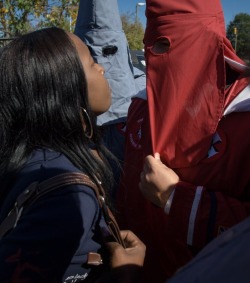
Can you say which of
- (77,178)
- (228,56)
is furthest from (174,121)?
(77,178)

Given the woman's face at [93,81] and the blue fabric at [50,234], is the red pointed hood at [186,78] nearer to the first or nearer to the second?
the woman's face at [93,81]

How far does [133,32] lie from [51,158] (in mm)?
29213

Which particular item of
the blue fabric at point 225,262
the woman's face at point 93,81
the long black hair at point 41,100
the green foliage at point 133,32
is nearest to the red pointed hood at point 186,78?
the woman's face at point 93,81

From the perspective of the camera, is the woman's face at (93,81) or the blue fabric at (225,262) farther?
the woman's face at (93,81)

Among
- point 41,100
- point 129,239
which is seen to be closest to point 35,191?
point 41,100

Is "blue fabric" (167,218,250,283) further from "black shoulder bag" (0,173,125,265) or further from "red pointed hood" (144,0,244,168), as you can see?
"red pointed hood" (144,0,244,168)

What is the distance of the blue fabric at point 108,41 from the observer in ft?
7.80

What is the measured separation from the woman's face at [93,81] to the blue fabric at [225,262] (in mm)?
946

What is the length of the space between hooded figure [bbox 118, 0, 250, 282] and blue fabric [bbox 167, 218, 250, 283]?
746 millimetres

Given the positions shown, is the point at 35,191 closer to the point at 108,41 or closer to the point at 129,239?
the point at 129,239

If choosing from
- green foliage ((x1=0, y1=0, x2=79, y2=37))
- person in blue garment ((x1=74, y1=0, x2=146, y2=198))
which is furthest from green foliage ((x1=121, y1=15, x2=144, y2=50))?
person in blue garment ((x1=74, y1=0, x2=146, y2=198))

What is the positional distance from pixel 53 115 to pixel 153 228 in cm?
62

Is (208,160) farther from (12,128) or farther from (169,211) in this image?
(12,128)

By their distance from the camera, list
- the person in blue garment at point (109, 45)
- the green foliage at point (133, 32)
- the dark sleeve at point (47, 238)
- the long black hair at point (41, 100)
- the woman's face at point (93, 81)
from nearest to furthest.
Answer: the dark sleeve at point (47, 238)
the long black hair at point (41, 100)
the woman's face at point (93, 81)
the person in blue garment at point (109, 45)
the green foliage at point (133, 32)
